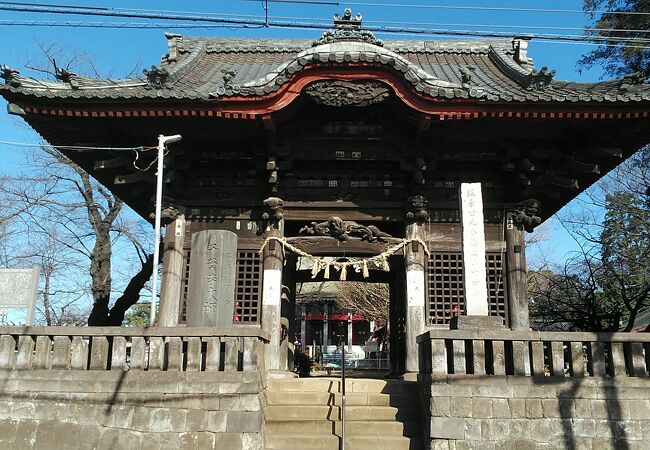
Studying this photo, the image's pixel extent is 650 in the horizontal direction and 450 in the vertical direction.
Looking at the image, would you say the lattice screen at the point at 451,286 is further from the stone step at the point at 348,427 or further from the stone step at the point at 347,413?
the stone step at the point at 348,427

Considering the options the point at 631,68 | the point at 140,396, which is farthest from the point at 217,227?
the point at 631,68

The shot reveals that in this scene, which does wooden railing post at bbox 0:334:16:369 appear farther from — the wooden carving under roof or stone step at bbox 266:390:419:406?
the wooden carving under roof

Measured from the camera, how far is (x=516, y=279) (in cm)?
1066

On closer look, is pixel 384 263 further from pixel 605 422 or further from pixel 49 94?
pixel 49 94

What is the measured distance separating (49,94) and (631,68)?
1544 cm

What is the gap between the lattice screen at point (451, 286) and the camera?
35.4 feet

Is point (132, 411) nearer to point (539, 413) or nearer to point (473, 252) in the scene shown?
point (473, 252)

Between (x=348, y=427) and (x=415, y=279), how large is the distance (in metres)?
3.66

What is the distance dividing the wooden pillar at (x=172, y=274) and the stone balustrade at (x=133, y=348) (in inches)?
95.7

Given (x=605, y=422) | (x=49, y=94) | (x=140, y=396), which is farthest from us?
(x=49, y=94)

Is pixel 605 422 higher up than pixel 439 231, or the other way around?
pixel 439 231

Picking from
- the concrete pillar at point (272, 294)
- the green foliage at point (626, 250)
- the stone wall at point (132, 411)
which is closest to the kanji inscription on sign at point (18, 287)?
the stone wall at point (132, 411)

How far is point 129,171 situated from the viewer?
11711mm

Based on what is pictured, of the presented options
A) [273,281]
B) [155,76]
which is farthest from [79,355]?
[155,76]
